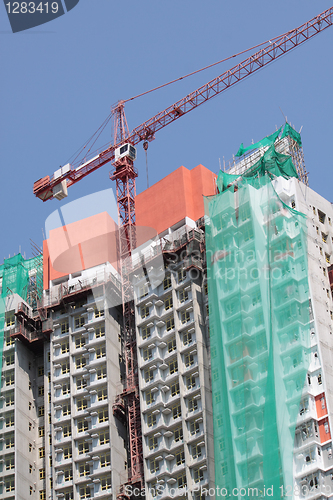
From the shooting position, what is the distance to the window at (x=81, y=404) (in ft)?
406

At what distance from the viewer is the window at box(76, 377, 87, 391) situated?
125312 mm

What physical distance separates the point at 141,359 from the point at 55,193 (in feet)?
138

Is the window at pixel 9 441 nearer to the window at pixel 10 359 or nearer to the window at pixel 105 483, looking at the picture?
the window at pixel 10 359

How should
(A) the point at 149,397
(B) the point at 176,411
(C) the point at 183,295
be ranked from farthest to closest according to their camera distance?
1. (C) the point at 183,295
2. (A) the point at 149,397
3. (B) the point at 176,411

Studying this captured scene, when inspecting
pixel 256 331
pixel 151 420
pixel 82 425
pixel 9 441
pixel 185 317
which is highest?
pixel 185 317

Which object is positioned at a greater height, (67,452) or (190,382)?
(190,382)

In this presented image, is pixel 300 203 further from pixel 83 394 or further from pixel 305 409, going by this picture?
pixel 83 394

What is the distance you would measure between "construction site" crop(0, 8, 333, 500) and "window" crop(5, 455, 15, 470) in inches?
9.1

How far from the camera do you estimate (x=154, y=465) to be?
112375 mm

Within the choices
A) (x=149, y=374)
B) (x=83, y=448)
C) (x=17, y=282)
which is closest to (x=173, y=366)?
(x=149, y=374)

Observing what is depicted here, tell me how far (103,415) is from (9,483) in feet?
46.1

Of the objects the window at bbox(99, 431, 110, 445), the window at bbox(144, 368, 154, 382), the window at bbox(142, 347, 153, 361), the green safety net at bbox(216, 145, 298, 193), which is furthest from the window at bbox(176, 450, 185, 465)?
the green safety net at bbox(216, 145, 298, 193)

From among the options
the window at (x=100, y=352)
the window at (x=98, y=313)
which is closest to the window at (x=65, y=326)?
the window at (x=98, y=313)

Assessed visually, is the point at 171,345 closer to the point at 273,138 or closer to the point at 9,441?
the point at 9,441
